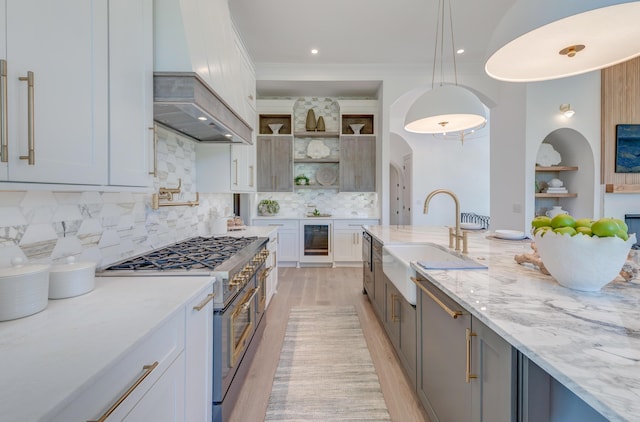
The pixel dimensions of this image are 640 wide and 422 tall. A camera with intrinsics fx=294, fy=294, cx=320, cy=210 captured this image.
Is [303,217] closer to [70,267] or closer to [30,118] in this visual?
[70,267]

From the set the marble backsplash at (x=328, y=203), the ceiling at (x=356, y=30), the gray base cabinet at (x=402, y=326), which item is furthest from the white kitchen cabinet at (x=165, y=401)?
the marble backsplash at (x=328, y=203)

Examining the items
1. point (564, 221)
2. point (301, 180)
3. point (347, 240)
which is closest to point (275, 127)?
point (301, 180)

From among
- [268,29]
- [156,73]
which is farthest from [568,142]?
[156,73]

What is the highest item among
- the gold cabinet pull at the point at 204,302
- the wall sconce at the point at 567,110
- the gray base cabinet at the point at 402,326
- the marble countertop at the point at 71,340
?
the wall sconce at the point at 567,110

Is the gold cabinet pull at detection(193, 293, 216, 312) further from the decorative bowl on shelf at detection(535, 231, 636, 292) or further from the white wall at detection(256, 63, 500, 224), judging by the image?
the white wall at detection(256, 63, 500, 224)

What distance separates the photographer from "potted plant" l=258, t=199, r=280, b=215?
5453 mm

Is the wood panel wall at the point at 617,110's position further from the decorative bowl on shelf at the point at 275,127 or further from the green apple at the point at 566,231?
the decorative bowl on shelf at the point at 275,127

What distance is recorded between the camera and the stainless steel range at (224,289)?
1.48 metres

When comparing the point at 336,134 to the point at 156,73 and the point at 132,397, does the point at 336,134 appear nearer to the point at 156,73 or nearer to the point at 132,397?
the point at 156,73

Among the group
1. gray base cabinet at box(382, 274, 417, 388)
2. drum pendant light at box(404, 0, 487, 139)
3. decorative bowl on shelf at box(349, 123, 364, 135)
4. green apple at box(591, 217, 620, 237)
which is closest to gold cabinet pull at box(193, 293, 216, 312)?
gray base cabinet at box(382, 274, 417, 388)

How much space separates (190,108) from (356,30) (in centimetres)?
289

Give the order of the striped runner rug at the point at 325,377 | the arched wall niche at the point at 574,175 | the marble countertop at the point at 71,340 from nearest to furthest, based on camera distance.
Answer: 1. the marble countertop at the point at 71,340
2. the striped runner rug at the point at 325,377
3. the arched wall niche at the point at 574,175

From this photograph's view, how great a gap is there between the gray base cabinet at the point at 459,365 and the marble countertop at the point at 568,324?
86 mm

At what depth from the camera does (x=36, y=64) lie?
2.85ft
